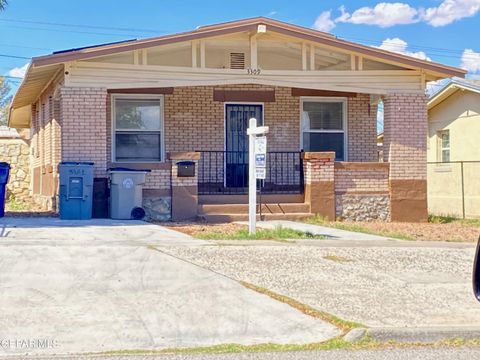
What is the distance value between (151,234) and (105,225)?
1582 millimetres

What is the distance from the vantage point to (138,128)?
1714cm

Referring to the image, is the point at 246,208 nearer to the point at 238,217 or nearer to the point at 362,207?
the point at 238,217

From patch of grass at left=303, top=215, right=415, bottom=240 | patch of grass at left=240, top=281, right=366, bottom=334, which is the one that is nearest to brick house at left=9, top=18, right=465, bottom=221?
patch of grass at left=303, top=215, right=415, bottom=240

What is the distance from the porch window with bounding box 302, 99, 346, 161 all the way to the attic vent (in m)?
2.30

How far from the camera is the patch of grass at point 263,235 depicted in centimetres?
1227

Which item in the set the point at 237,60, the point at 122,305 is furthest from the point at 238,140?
the point at 122,305

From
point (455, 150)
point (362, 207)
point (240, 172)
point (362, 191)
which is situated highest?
point (455, 150)

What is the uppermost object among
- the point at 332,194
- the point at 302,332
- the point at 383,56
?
the point at 383,56

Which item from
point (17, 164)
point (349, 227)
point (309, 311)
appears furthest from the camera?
point (17, 164)

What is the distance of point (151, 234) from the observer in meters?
12.3

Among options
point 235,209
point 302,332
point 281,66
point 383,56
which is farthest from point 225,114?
point 302,332

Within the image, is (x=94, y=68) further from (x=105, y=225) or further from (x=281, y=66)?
(x=281, y=66)

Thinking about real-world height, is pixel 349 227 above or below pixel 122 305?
above

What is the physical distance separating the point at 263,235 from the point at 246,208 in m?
3.63
